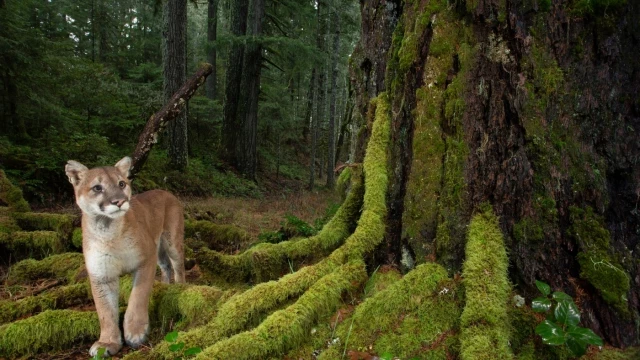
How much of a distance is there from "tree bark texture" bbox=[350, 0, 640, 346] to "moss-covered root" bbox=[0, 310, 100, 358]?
3.11m

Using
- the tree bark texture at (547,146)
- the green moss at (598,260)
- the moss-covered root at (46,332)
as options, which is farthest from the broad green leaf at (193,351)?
the green moss at (598,260)

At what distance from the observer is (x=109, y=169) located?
3.64 meters

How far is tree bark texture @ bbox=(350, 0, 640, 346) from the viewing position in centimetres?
268

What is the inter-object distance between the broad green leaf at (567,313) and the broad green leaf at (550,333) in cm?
Result: 6

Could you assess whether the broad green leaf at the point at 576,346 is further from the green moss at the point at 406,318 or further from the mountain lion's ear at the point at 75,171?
the mountain lion's ear at the point at 75,171

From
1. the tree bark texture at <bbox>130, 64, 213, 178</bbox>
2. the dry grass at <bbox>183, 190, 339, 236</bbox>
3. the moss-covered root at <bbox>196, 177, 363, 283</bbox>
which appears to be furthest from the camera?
the dry grass at <bbox>183, 190, 339, 236</bbox>

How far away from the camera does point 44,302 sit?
3.99m

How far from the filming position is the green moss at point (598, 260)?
2.57 m

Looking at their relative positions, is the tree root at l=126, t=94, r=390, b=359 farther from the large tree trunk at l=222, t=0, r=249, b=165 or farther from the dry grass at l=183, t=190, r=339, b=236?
the large tree trunk at l=222, t=0, r=249, b=165

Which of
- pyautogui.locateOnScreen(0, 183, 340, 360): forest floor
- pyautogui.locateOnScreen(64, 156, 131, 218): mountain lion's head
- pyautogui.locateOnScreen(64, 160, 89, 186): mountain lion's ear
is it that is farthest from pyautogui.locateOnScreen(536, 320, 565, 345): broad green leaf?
pyautogui.locateOnScreen(64, 160, 89, 186): mountain lion's ear

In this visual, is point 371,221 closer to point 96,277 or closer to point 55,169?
point 96,277

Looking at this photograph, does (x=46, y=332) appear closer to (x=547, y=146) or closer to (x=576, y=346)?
(x=576, y=346)

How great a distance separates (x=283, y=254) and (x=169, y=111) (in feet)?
10.0

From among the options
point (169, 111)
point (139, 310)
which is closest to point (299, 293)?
point (139, 310)
